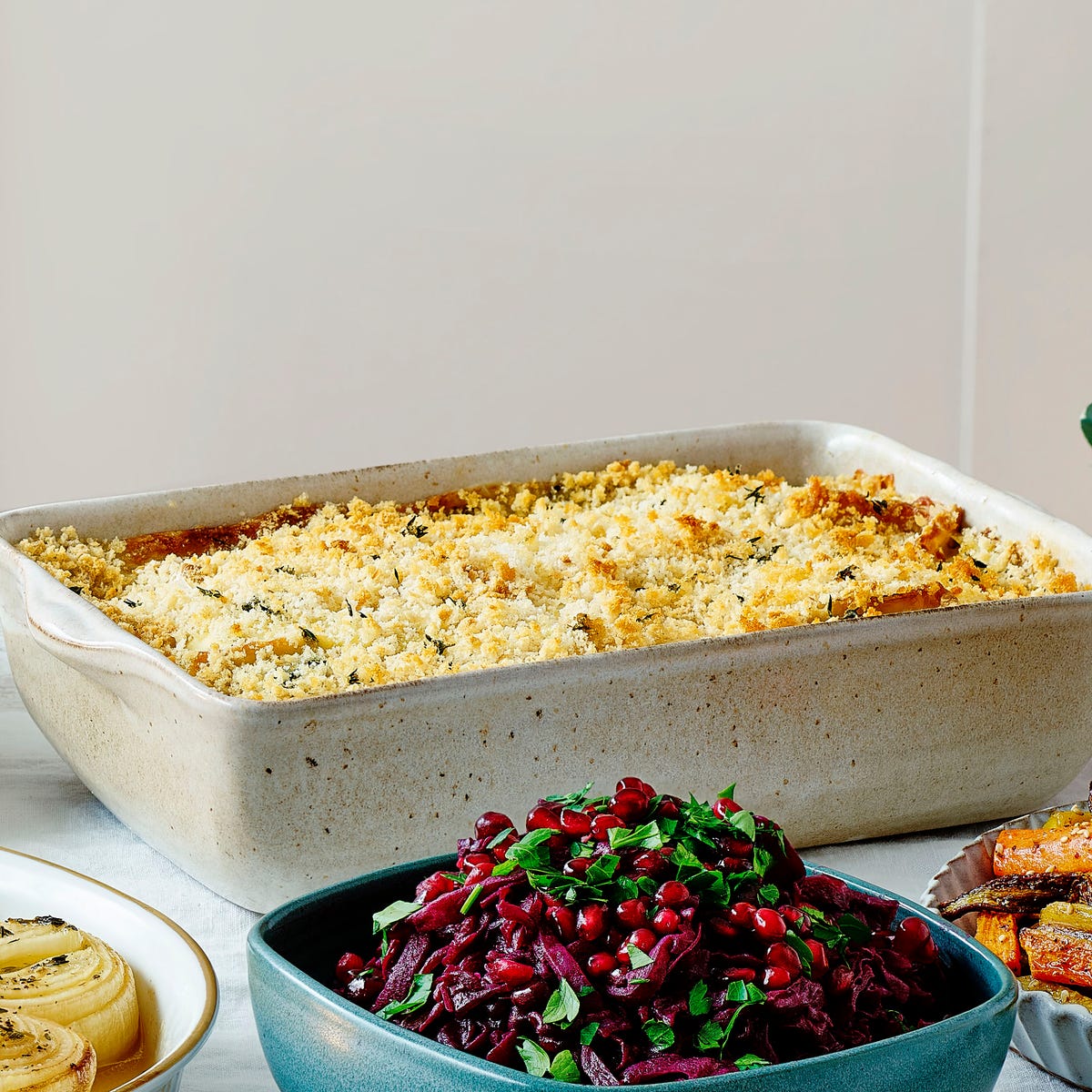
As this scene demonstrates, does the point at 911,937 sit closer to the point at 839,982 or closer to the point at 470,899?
the point at 839,982

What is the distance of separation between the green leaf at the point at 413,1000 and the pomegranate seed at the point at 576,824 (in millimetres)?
124

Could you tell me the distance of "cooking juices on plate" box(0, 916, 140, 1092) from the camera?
0.71 meters

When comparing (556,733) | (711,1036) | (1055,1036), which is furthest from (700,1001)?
(556,733)

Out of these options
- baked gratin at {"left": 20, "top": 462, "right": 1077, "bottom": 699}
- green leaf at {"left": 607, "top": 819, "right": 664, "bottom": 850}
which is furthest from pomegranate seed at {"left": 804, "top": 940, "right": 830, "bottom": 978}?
baked gratin at {"left": 20, "top": 462, "right": 1077, "bottom": 699}

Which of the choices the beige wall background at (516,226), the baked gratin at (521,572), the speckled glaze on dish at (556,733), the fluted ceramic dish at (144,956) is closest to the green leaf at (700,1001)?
the fluted ceramic dish at (144,956)

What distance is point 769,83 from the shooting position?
3.87 metres

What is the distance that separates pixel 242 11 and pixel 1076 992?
10.8 feet

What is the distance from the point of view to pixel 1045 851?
1032 mm

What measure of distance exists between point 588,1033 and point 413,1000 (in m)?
0.10

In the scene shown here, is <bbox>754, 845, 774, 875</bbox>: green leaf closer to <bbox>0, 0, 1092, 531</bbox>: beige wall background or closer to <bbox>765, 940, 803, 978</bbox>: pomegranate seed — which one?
<bbox>765, 940, 803, 978</bbox>: pomegranate seed

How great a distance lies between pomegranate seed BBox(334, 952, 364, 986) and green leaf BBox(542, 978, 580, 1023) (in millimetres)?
143

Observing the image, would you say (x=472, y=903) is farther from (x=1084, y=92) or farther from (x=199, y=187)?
(x=1084, y=92)

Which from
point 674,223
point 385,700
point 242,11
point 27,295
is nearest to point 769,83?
point 674,223

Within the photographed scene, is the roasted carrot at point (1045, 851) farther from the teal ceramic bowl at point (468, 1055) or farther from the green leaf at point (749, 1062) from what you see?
the green leaf at point (749, 1062)
